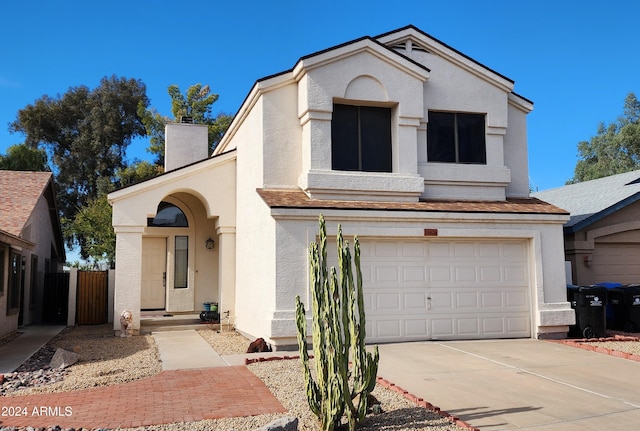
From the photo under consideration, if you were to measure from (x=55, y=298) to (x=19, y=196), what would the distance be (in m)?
4.21

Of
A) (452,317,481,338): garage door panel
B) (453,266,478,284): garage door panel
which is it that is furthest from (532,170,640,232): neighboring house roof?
(452,317,481,338): garage door panel

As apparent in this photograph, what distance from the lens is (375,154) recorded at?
13.3 m

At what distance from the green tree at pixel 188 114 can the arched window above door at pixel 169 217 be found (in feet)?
62.4

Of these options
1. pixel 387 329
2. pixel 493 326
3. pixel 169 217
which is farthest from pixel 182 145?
pixel 493 326

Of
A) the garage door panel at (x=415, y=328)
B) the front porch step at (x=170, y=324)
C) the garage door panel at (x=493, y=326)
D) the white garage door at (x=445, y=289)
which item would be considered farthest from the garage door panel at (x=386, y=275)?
the front porch step at (x=170, y=324)

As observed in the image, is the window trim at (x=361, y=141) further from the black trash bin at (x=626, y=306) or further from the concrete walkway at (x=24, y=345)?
the concrete walkway at (x=24, y=345)

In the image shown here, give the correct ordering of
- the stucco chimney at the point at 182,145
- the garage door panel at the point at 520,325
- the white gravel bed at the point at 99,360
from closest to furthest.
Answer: the white gravel bed at the point at 99,360 < the garage door panel at the point at 520,325 < the stucco chimney at the point at 182,145

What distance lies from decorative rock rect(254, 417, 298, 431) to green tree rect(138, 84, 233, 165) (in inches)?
1264

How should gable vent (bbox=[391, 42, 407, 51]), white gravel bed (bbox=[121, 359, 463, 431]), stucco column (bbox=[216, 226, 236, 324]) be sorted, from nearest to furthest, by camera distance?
1. white gravel bed (bbox=[121, 359, 463, 431])
2. gable vent (bbox=[391, 42, 407, 51])
3. stucco column (bbox=[216, 226, 236, 324])

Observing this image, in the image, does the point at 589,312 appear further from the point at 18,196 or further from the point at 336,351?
the point at 18,196

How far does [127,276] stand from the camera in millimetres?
14188

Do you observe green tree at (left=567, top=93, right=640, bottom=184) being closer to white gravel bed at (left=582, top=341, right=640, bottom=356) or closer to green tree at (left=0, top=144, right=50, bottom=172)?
white gravel bed at (left=582, top=341, right=640, bottom=356)

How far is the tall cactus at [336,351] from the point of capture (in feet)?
19.8

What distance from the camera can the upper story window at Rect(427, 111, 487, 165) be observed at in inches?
550
